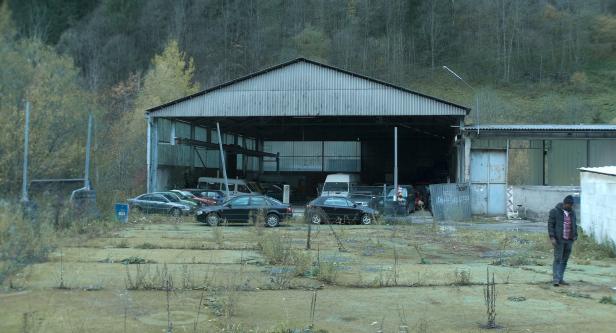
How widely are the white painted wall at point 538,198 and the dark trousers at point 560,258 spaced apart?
74.0 feet

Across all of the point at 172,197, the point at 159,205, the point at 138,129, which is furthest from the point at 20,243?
the point at 138,129

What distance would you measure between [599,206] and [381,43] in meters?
74.2

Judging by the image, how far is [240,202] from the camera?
26.5 m

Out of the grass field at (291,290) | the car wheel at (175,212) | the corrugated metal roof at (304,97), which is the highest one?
the corrugated metal roof at (304,97)

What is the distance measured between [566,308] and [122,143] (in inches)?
1516

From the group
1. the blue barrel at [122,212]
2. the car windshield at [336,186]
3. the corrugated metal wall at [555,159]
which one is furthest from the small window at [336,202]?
the corrugated metal wall at [555,159]

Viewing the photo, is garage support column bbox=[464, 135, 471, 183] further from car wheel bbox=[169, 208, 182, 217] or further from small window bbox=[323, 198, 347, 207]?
car wheel bbox=[169, 208, 182, 217]

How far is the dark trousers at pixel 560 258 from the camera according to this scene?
11.3 m

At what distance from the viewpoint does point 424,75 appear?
88312 millimetres

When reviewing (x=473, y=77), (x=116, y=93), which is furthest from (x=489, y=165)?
(x=473, y=77)

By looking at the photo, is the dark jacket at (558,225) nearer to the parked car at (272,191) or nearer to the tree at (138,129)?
the tree at (138,129)

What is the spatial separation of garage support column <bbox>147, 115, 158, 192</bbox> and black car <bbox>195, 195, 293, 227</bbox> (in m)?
13.4

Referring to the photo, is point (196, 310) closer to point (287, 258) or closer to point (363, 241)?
point (287, 258)

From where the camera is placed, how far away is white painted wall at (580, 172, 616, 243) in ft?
55.3
